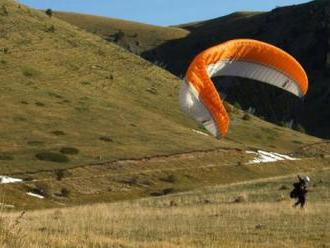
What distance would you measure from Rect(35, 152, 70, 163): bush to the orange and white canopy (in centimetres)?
3533

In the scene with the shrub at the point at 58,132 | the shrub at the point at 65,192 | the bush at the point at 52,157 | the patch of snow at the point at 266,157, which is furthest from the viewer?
the patch of snow at the point at 266,157

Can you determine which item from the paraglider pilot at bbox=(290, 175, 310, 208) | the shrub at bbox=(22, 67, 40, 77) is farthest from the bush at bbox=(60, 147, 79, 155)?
the paraglider pilot at bbox=(290, 175, 310, 208)

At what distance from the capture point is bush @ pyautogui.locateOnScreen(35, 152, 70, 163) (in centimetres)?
5883

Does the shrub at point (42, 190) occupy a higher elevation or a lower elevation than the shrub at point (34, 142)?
lower

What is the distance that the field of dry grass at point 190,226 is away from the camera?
643 inches

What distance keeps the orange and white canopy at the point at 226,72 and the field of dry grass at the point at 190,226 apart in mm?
3467

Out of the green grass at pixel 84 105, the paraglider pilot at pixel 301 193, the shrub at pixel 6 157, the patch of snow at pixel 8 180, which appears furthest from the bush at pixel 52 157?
the paraglider pilot at pixel 301 193

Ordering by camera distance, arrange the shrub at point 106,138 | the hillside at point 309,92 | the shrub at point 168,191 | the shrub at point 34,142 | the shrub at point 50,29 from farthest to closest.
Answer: the hillside at point 309,92 < the shrub at point 50,29 < the shrub at point 106,138 < the shrub at point 34,142 < the shrub at point 168,191

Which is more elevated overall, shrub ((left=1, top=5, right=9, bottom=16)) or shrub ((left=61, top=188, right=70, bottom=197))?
shrub ((left=1, top=5, right=9, bottom=16))

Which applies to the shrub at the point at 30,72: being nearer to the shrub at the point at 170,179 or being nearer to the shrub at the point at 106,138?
the shrub at the point at 106,138

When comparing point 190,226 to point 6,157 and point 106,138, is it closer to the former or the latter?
point 6,157

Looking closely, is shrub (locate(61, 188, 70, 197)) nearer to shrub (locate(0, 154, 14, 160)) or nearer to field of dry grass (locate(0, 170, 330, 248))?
shrub (locate(0, 154, 14, 160))

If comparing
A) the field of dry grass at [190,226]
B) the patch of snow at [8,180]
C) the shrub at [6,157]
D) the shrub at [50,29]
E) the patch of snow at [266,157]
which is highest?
the shrub at [50,29]

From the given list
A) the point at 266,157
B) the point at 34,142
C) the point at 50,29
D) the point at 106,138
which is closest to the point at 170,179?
the point at 106,138
